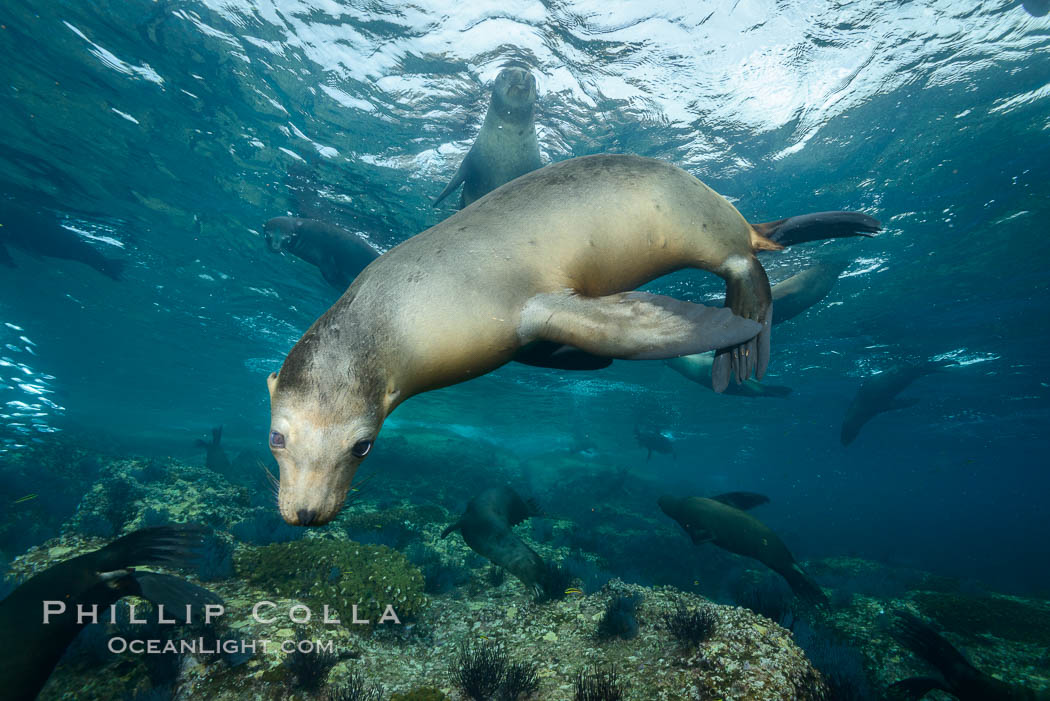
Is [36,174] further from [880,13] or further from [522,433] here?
[522,433]

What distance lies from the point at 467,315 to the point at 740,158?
26.3 feet

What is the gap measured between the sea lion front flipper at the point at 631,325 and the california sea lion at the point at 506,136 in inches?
216

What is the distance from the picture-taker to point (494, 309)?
66.6 inches

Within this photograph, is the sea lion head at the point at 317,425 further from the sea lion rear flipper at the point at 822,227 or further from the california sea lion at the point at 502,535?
the california sea lion at the point at 502,535

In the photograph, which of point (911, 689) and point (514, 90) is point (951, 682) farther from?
point (514, 90)

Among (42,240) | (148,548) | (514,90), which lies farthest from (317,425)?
(42,240)

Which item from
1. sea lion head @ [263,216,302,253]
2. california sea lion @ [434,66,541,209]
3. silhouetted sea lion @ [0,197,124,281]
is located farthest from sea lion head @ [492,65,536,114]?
silhouetted sea lion @ [0,197,124,281]

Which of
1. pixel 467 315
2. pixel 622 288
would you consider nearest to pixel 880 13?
pixel 622 288

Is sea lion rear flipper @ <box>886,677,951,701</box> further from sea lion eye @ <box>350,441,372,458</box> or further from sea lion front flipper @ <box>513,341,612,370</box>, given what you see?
sea lion eye @ <box>350,441,372,458</box>

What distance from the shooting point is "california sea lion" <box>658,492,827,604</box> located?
6082 millimetres

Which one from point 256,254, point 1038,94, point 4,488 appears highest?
point 256,254

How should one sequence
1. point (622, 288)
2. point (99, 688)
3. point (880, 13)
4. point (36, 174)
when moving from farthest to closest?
point (36, 174) < point (880, 13) < point (99, 688) < point (622, 288)

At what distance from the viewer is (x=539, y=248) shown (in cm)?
181

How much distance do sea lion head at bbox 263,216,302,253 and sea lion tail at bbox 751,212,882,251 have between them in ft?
28.4
